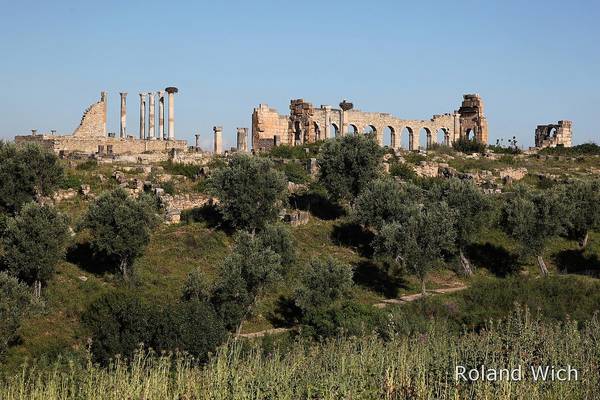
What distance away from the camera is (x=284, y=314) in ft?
107

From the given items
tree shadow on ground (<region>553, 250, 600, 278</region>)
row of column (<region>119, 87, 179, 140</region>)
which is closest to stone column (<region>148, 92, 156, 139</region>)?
row of column (<region>119, 87, 179, 140</region>)

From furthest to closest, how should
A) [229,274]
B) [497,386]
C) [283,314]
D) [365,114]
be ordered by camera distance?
1. [365,114]
2. [283,314]
3. [229,274]
4. [497,386]

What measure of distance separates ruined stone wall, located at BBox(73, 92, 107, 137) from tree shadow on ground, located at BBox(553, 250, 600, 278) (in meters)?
34.7

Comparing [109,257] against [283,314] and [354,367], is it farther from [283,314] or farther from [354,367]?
[354,367]

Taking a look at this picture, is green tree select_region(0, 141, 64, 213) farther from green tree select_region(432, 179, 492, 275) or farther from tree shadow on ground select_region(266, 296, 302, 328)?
green tree select_region(432, 179, 492, 275)

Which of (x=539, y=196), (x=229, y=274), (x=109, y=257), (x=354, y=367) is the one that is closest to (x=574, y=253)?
(x=539, y=196)

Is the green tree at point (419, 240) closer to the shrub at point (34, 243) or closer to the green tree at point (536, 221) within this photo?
the green tree at point (536, 221)

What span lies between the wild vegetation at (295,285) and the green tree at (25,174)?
0.11 m

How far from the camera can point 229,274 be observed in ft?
99.8

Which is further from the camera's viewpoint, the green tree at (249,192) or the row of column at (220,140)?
the row of column at (220,140)

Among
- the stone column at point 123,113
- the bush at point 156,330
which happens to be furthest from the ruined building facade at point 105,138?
the bush at point 156,330

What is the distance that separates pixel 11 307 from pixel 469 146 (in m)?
49.2

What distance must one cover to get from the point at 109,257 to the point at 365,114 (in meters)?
35.4

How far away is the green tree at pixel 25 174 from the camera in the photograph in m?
35.9
